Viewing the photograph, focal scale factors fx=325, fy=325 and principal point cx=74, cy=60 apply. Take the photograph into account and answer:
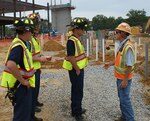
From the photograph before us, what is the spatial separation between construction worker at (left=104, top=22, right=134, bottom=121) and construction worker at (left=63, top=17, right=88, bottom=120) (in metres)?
0.72

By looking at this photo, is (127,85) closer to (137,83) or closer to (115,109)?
(115,109)

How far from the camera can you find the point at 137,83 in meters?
9.98

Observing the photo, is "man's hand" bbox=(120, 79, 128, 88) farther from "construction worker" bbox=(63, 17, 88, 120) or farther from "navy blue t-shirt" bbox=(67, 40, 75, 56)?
"navy blue t-shirt" bbox=(67, 40, 75, 56)

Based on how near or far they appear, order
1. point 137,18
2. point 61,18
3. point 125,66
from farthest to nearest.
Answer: point 137,18, point 61,18, point 125,66

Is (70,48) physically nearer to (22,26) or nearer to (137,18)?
(22,26)

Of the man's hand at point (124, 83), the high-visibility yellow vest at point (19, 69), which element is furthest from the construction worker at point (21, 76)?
the man's hand at point (124, 83)

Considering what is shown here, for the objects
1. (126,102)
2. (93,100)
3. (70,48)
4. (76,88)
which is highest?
(70,48)

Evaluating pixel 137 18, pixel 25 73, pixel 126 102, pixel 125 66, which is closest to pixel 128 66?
pixel 125 66

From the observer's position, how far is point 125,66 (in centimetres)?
576

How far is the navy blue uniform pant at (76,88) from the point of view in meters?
6.27

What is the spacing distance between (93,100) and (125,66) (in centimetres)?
225

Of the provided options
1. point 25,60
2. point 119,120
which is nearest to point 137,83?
point 119,120

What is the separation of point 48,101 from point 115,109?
170 centimetres

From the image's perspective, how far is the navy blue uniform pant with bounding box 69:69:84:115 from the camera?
6.27 m
